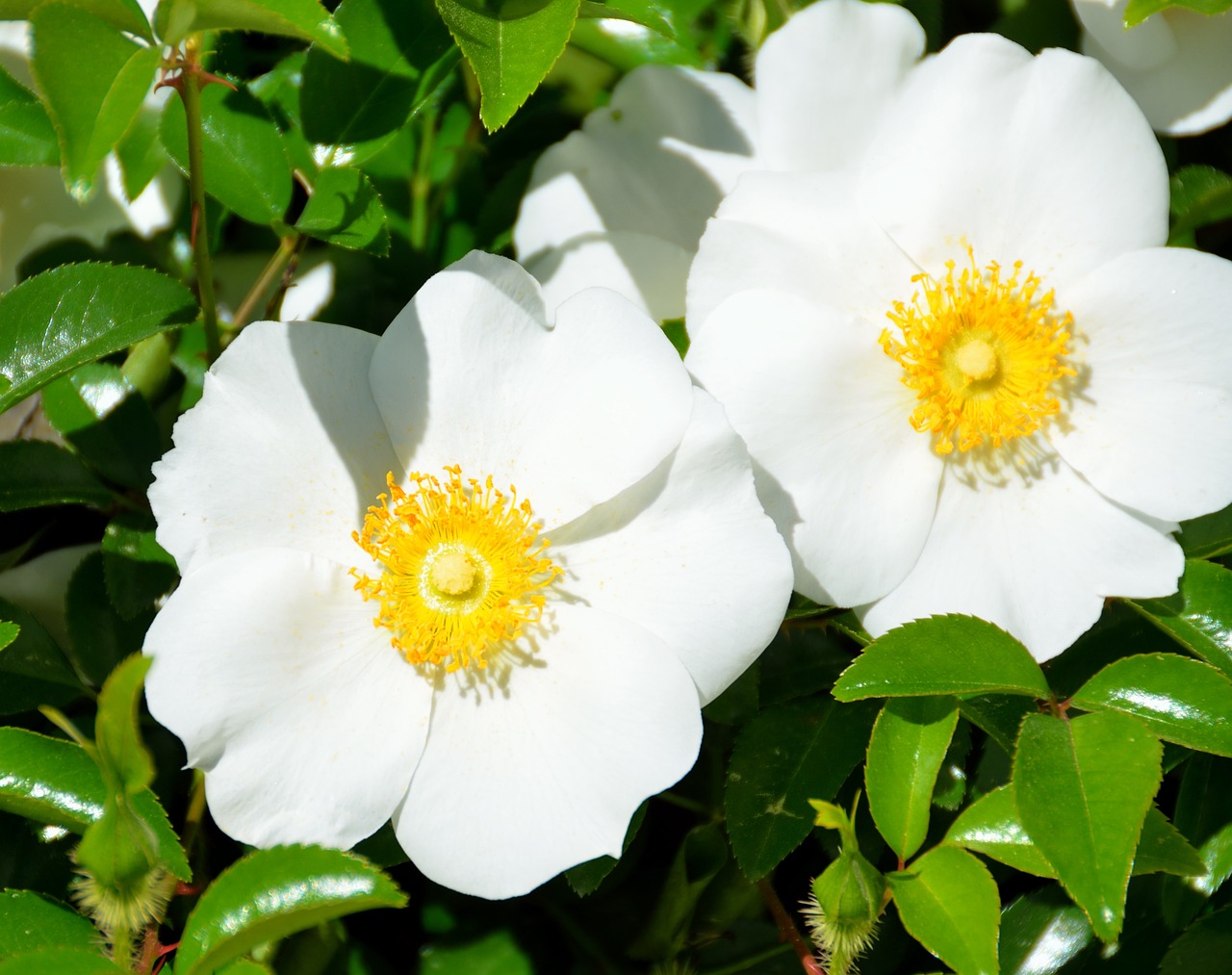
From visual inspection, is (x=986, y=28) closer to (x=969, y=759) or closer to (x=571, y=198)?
(x=571, y=198)

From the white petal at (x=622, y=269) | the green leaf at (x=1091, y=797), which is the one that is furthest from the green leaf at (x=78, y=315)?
the green leaf at (x=1091, y=797)

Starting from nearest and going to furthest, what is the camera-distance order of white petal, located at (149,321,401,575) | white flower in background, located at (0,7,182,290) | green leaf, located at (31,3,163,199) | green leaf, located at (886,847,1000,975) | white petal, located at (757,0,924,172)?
green leaf, located at (31,3,163,199) < green leaf, located at (886,847,1000,975) < white petal, located at (149,321,401,575) < white petal, located at (757,0,924,172) < white flower in background, located at (0,7,182,290)

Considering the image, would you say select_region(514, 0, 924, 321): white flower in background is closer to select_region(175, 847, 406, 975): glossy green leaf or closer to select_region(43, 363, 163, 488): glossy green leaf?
select_region(43, 363, 163, 488): glossy green leaf

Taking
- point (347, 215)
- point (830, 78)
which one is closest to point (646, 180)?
point (830, 78)

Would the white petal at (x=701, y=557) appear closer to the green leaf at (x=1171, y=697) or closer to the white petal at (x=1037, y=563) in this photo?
the white petal at (x=1037, y=563)

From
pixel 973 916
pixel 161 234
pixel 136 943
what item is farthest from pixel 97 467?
pixel 973 916

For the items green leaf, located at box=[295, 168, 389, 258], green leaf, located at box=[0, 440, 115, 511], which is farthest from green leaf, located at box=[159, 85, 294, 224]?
green leaf, located at box=[0, 440, 115, 511]
